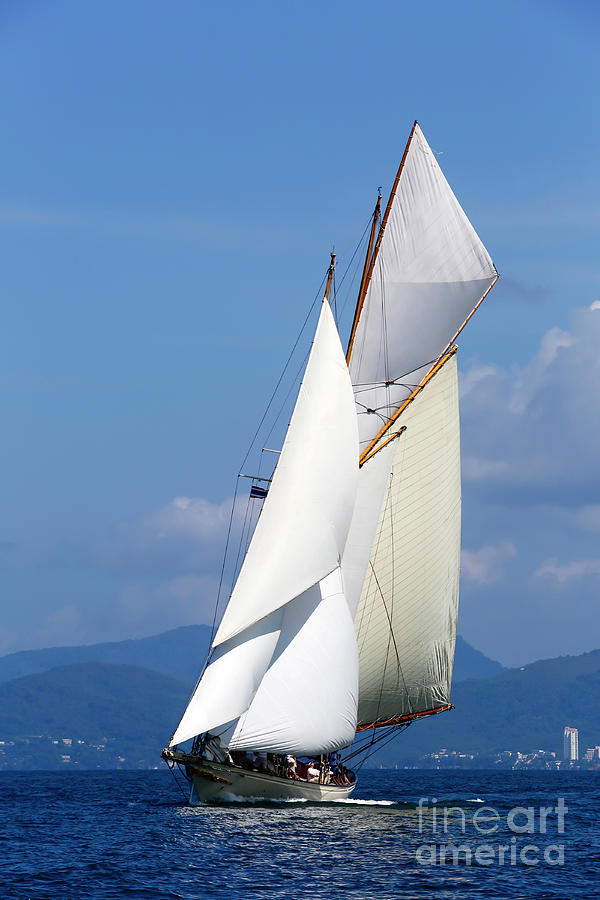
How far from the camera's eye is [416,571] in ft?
206

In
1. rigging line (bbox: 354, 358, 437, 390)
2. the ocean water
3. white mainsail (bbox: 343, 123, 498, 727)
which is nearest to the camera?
the ocean water

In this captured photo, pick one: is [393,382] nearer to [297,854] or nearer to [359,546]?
[359,546]

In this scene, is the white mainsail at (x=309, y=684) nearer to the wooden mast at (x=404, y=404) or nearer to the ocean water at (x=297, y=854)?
the ocean water at (x=297, y=854)

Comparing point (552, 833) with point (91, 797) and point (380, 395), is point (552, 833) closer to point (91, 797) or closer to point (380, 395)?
point (380, 395)

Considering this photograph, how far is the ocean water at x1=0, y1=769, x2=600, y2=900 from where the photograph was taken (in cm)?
3853

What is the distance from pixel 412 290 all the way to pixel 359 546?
13.1 m

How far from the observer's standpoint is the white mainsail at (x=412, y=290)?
2435 inches

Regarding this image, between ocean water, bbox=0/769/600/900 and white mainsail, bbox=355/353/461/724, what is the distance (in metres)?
5.90

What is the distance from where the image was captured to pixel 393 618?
61.9m

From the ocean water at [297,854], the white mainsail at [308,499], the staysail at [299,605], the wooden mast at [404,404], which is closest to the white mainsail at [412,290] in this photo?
Result: the wooden mast at [404,404]

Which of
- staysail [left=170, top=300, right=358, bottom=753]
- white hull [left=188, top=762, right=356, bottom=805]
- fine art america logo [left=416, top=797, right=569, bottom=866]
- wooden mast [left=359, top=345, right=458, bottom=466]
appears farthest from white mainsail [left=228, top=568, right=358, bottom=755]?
wooden mast [left=359, top=345, right=458, bottom=466]

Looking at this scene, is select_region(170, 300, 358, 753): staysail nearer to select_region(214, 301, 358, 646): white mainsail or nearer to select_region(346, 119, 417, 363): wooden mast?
select_region(214, 301, 358, 646): white mainsail

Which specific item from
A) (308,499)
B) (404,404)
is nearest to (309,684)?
(308,499)

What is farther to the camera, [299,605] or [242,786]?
[242,786]
